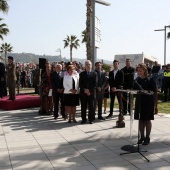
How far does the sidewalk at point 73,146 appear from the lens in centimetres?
536

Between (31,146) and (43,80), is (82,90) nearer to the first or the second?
(43,80)

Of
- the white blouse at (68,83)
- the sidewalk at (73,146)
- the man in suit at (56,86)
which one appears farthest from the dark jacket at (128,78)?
the man in suit at (56,86)

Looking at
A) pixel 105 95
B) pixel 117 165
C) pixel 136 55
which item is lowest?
pixel 117 165

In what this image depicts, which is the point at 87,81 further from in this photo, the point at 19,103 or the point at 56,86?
the point at 19,103

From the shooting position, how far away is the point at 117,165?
209 inches

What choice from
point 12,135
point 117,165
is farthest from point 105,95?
point 117,165

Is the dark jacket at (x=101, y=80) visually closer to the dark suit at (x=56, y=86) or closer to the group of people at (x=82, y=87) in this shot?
the group of people at (x=82, y=87)

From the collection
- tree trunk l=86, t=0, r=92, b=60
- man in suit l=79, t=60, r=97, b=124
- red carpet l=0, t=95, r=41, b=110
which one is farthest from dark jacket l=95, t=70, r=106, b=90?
tree trunk l=86, t=0, r=92, b=60

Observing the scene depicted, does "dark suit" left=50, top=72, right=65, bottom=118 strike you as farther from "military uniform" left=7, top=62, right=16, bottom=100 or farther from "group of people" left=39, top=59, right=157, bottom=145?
"military uniform" left=7, top=62, right=16, bottom=100

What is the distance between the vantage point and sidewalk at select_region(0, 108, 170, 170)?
5.36 m

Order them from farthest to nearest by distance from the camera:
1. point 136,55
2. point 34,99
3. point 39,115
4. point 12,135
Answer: point 136,55, point 34,99, point 39,115, point 12,135

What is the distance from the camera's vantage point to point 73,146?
6586 mm

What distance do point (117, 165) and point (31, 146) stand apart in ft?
6.94

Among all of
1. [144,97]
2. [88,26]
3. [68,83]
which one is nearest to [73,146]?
[144,97]
